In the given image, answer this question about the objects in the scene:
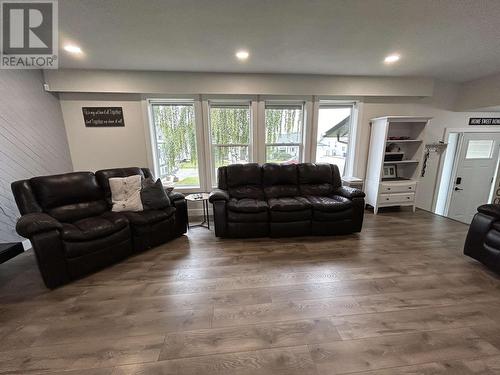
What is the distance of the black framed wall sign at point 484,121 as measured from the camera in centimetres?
414

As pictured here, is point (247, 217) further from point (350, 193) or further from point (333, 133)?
point (333, 133)

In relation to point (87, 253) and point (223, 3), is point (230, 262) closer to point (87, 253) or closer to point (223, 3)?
point (87, 253)

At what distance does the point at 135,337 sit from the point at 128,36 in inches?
111

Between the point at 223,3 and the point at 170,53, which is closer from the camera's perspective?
the point at 223,3

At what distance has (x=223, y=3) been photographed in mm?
1688

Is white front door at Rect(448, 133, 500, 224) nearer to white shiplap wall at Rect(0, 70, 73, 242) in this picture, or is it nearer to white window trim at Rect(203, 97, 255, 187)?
white window trim at Rect(203, 97, 255, 187)

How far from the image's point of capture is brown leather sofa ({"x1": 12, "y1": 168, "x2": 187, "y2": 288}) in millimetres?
1885

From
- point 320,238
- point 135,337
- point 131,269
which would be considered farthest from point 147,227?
point 320,238

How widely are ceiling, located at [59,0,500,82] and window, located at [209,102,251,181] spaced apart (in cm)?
70

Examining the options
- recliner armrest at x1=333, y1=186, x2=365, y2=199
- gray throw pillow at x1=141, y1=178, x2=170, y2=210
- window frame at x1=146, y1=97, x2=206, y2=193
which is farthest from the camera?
window frame at x1=146, y1=97, x2=206, y2=193

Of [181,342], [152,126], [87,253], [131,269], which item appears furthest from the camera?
[152,126]

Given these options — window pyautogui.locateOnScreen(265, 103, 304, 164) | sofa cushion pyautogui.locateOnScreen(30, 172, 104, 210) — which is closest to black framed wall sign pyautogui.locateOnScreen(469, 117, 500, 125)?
window pyautogui.locateOnScreen(265, 103, 304, 164)

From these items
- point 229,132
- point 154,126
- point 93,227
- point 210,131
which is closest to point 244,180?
point 229,132

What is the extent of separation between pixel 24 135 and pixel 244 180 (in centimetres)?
302
